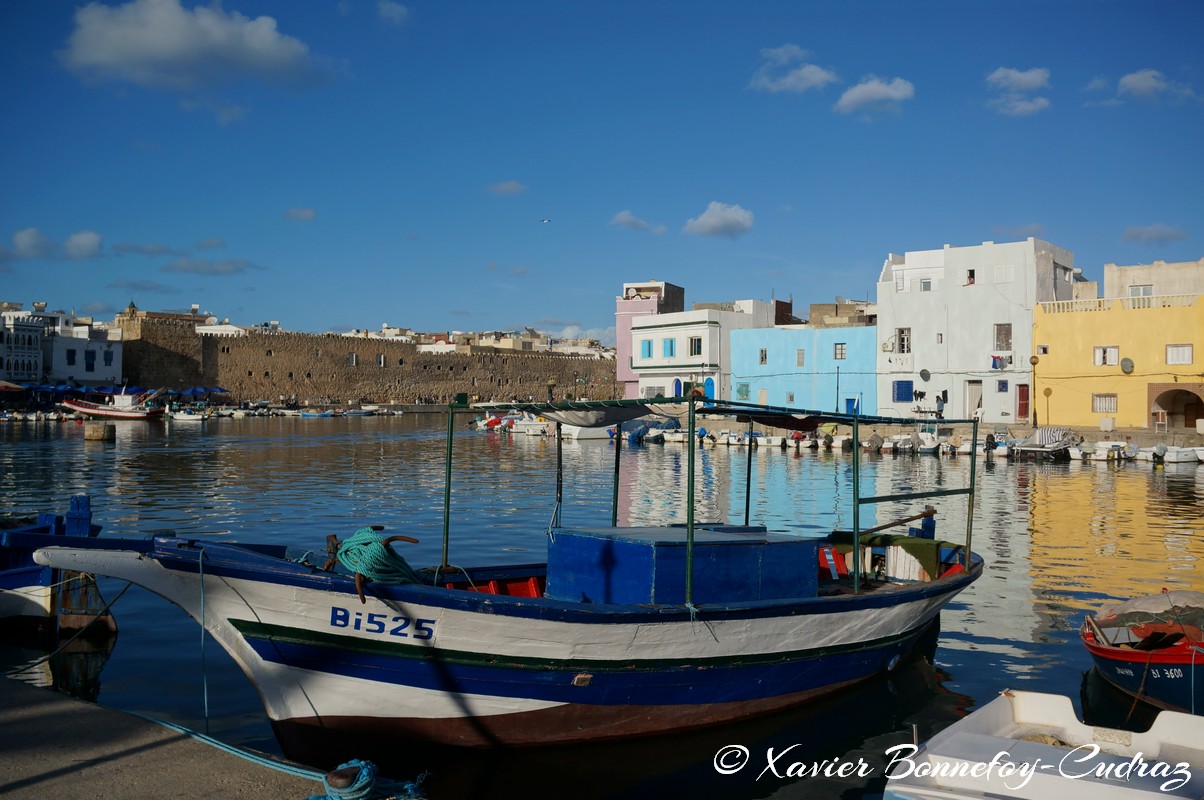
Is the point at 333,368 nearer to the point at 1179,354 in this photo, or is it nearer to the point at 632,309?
the point at 632,309

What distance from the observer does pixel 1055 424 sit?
36156mm

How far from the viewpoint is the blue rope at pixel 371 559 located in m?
5.86

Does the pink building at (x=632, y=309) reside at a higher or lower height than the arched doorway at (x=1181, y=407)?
higher

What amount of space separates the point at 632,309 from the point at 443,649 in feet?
160

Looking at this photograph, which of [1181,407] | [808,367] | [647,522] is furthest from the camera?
[808,367]

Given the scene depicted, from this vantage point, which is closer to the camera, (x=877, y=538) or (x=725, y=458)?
(x=877, y=538)

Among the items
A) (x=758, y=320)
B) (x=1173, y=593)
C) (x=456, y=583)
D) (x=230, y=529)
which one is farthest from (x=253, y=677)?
(x=758, y=320)

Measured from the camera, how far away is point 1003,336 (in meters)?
37.7

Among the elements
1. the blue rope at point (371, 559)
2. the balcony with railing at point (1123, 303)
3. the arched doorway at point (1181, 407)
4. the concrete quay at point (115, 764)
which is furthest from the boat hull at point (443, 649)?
the arched doorway at point (1181, 407)

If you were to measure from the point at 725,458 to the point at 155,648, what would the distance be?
28.0m

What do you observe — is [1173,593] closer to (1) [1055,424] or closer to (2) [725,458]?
(2) [725,458]

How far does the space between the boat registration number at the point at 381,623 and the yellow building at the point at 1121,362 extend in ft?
113

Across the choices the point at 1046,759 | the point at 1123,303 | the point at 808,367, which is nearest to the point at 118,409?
the point at 808,367

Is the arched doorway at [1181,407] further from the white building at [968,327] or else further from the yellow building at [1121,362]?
the white building at [968,327]
